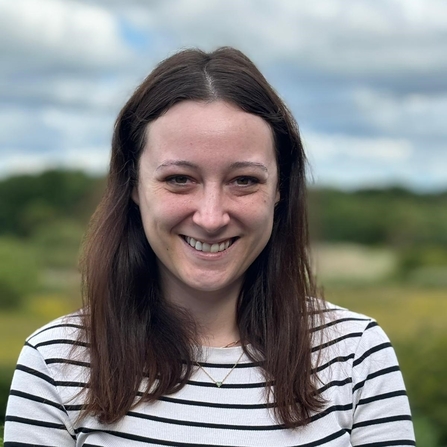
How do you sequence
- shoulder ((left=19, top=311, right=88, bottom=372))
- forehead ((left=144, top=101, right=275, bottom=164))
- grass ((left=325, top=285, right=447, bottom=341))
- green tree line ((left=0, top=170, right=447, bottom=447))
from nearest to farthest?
forehead ((left=144, top=101, right=275, bottom=164)), shoulder ((left=19, top=311, right=88, bottom=372)), green tree line ((left=0, top=170, right=447, bottom=447)), grass ((left=325, top=285, right=447, bottom=341))

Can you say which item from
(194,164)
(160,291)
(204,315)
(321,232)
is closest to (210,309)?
(204,315)

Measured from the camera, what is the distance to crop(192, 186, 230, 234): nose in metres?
2.12

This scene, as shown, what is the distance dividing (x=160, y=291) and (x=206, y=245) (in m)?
0.33

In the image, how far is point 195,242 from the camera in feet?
7.18

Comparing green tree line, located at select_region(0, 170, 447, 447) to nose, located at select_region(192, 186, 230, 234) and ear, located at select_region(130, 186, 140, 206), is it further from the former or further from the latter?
nose, located at select_region(192, 186, 230, 234)

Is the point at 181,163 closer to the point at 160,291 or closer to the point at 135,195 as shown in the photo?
the point at 135,195

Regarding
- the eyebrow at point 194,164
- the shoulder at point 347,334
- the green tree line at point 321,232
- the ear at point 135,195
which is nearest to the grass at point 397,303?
the green tree line at point 321,232

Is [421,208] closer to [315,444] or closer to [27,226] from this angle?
[27,226]

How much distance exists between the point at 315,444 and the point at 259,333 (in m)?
0.38

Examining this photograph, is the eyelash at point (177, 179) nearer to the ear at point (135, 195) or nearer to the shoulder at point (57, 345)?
the ear at point (135, 195)

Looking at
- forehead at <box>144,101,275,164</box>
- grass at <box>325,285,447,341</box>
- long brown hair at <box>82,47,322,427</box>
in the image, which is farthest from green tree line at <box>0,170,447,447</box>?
forehead at <box>144,101,275,164</box>

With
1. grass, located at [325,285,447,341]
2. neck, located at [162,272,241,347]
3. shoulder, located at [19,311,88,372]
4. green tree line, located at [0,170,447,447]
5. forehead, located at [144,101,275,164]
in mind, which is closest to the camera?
forehead, located at [144,101,275,164]

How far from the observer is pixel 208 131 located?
6.95 ft

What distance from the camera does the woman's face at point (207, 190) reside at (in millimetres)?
2129
